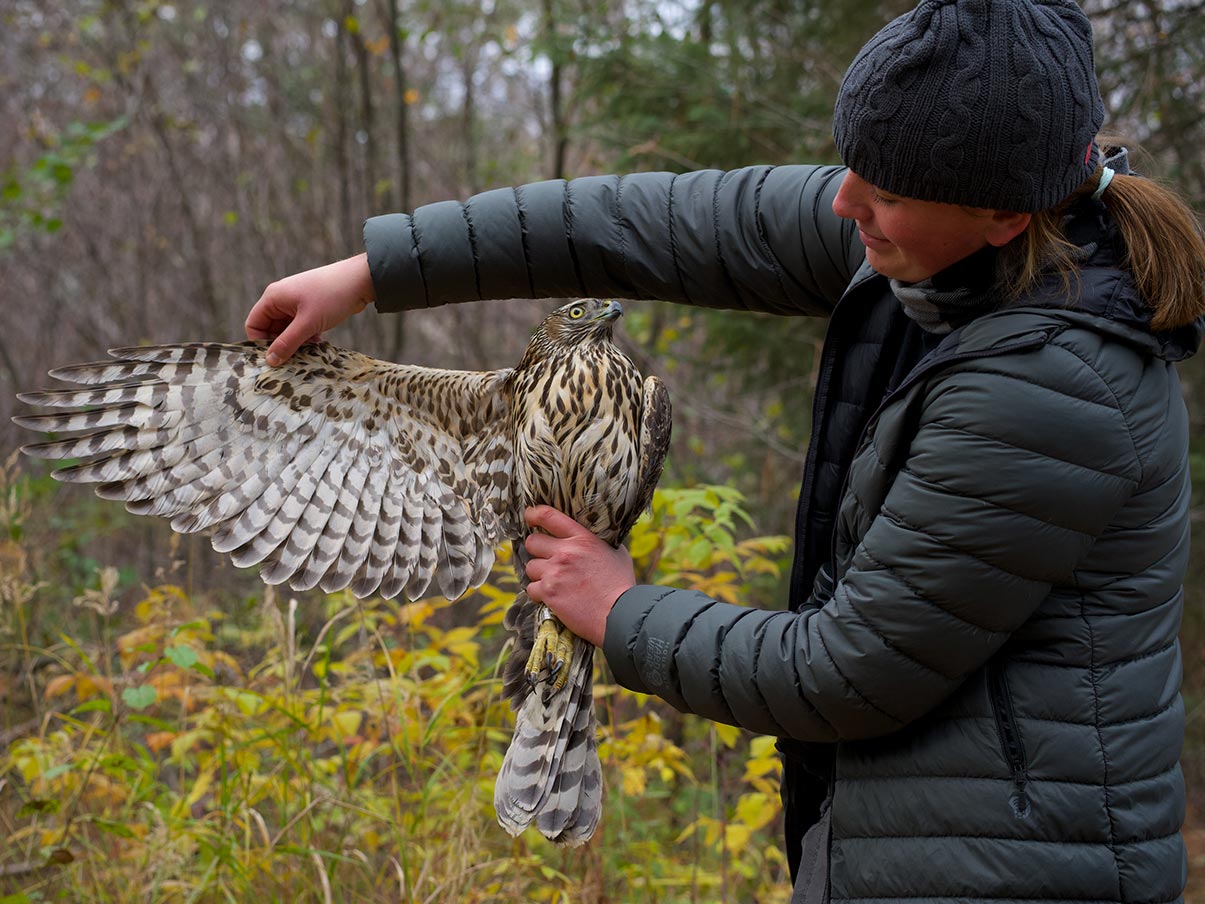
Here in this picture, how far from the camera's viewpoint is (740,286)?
83.9 inches

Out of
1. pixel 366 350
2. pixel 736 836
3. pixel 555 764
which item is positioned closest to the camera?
pixel 555 764

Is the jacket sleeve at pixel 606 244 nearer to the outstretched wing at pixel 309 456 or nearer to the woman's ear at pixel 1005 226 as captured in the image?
the outstretched wing at pixel 309 456

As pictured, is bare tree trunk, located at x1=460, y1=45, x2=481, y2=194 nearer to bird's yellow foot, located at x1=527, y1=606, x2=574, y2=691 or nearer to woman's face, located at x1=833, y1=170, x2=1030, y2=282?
bird's yellow foot, located at x1=527, y1=606, x2=574, y2=691

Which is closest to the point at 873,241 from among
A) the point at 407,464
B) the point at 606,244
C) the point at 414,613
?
the point at 606,244

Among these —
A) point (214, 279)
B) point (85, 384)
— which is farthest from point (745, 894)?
point (214, 279)

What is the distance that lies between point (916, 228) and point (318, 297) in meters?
1.22

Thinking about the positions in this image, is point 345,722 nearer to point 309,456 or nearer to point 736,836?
point 309,456

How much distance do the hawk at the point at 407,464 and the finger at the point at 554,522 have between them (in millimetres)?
142

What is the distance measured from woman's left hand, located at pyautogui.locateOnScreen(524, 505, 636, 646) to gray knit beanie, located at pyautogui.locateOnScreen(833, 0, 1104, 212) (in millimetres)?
843

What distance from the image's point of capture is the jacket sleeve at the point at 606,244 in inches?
82.2

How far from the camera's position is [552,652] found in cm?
213

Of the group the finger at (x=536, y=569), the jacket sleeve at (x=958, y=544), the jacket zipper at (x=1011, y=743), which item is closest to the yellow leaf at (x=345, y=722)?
the finger at (x=536, y=569)

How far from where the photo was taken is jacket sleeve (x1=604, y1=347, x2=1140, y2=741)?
1.38 meters

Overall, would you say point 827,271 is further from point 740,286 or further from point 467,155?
point 467,155
